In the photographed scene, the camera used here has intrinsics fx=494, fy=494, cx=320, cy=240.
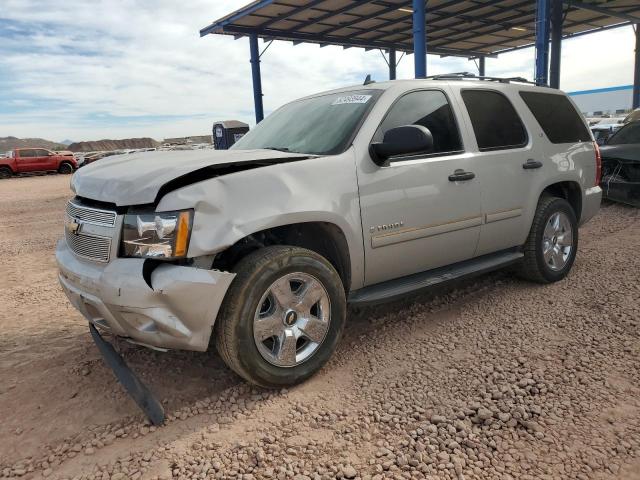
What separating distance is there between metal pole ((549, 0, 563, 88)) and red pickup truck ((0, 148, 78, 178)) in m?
23.7

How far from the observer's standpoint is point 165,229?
2562 mm

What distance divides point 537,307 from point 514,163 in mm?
1225

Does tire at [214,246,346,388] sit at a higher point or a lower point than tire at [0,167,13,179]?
lower

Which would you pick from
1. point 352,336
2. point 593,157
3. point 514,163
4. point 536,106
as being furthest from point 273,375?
point 593,157

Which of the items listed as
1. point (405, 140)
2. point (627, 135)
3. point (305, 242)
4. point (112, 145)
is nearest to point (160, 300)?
point (305, 242)

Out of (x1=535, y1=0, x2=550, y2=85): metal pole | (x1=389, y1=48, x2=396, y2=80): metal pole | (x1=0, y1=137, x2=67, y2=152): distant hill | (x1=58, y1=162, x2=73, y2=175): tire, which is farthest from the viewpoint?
(x1=0, y1=137, x2=67, y2=152): distant hill

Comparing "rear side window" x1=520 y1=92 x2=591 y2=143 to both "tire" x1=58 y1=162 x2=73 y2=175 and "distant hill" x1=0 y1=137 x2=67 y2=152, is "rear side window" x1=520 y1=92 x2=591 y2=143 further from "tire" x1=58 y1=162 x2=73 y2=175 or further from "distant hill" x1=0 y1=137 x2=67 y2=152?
"distant hill" x1=0 y1=137 x2=67 y2=152

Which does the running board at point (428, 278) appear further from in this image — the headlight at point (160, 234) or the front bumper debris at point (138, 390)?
the front bumper debris at point (138, 390)

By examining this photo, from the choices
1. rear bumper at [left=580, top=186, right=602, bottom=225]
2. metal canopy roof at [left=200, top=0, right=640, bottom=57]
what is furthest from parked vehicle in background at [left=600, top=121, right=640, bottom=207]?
metal canopy roof at [left=200, top=0, right=640, bottom=57]

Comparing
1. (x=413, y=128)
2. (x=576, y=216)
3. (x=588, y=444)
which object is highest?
(x=413, y=128)

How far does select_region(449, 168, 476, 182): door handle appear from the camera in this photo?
3.69m

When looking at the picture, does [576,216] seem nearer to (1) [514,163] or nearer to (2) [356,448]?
(1) [514,163]

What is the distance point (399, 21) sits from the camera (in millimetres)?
18047

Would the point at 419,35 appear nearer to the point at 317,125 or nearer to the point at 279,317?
the point at 317,125
